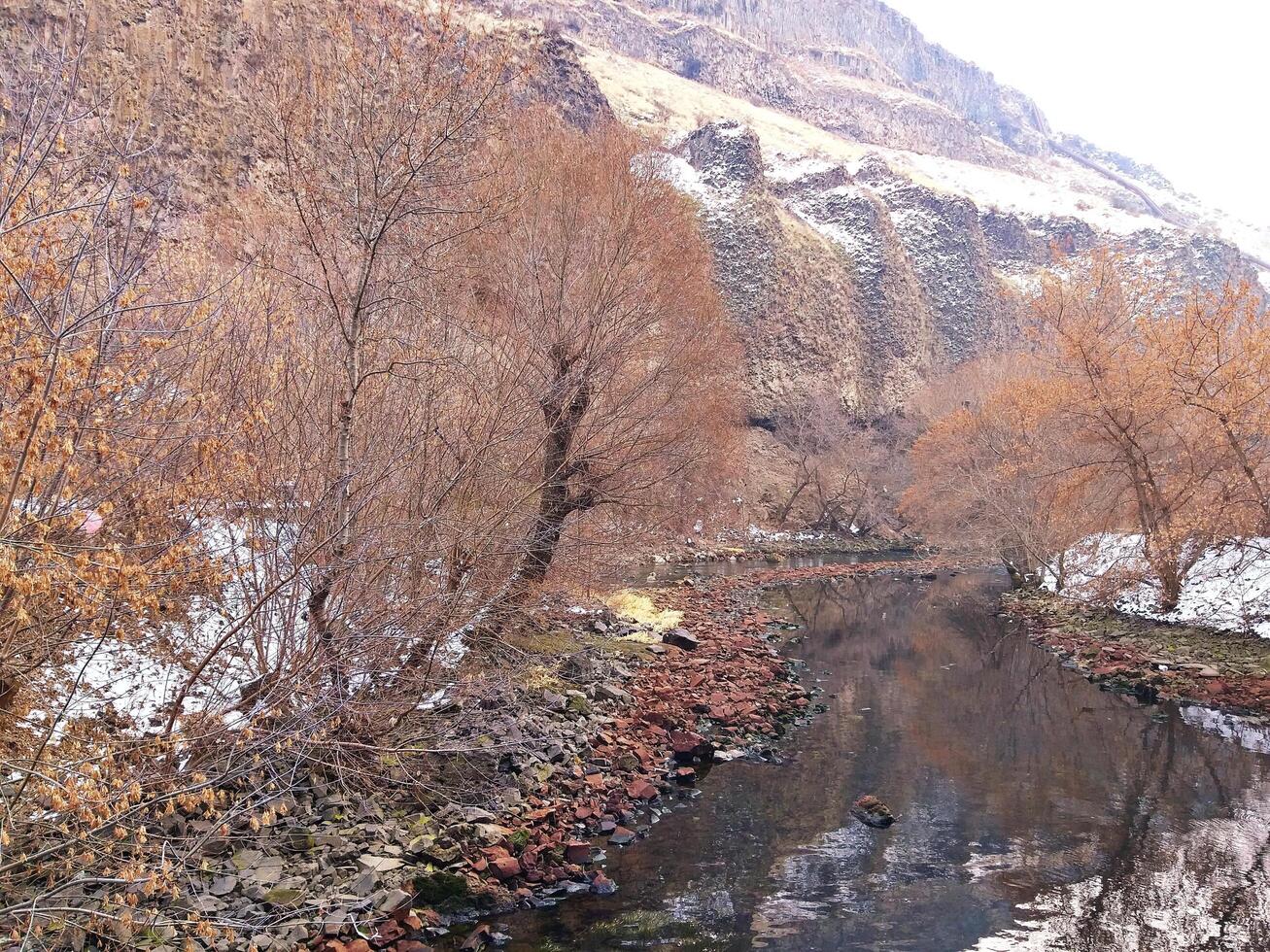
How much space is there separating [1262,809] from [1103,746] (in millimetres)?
2667

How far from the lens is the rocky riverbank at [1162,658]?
15594mm

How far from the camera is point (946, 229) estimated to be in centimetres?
9206

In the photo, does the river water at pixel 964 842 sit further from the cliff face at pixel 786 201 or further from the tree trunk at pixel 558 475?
the cliff face at pixel 786 201

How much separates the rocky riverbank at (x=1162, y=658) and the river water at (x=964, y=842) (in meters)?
1.20

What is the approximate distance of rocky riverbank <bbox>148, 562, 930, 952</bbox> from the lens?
21.2 ft

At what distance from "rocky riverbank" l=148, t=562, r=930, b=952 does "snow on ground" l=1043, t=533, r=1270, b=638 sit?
11.4 m

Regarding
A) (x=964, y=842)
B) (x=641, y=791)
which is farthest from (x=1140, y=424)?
(x=641, y=791)

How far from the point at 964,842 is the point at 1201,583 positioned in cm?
1588

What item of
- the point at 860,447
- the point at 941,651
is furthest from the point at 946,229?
the point at 941,651

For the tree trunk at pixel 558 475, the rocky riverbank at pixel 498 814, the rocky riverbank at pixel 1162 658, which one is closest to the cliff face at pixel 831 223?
the rocky riverbank at pixel 1162 658

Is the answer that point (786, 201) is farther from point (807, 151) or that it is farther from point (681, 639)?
point (681, 639)

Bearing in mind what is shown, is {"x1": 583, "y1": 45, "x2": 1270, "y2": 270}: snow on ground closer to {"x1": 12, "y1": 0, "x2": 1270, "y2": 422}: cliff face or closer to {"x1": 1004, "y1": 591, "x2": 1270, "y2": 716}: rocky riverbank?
{"x1": 12, "y1": 0, "x2": 1270, "y2": 422}: cliff face

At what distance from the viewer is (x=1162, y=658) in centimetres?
1800

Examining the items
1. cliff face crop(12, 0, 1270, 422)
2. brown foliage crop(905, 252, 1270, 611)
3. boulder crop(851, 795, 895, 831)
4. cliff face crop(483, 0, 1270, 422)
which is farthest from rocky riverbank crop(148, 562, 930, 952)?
cliff face crop(483, 0, 1270, 422)
